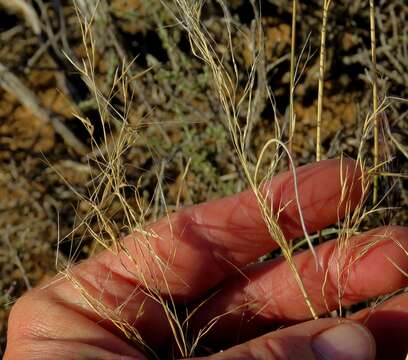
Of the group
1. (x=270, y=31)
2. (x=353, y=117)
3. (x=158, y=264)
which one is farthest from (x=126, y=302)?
(x=270, y=31)

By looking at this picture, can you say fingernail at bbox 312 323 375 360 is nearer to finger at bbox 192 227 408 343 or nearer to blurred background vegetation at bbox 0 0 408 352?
finger at bbox 192 227 408 343

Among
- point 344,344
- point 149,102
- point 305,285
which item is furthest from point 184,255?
point 149,102

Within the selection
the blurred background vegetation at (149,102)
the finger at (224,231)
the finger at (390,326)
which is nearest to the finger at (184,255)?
the finger at (224,231)

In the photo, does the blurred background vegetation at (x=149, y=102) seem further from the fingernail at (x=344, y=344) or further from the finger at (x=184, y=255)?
the fingernail at (x=344, y=344)

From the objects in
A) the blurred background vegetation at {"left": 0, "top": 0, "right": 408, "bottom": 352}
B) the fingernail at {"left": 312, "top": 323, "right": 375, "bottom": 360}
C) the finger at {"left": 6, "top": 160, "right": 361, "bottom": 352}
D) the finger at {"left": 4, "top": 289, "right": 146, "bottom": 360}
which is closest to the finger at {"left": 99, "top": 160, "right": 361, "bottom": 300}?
the finger at {"left": 6, "top": 160, "right": 361, "bottom": 352}

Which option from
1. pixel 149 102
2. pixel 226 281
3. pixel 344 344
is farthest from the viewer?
pixel 149 102

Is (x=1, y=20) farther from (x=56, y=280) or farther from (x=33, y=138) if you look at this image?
(x=56, y=280)

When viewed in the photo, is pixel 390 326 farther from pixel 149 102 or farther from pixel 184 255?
pixel 149 102
